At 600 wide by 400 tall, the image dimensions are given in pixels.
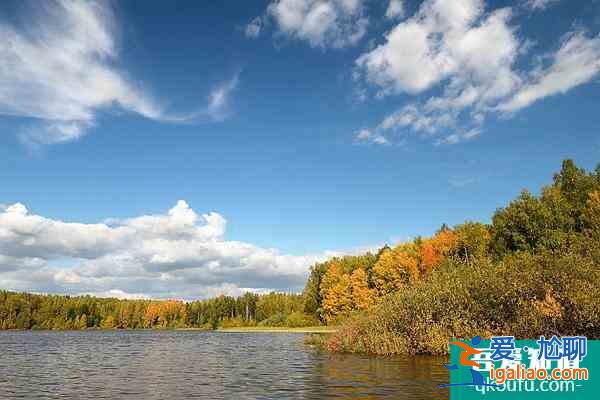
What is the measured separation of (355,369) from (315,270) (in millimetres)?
126194

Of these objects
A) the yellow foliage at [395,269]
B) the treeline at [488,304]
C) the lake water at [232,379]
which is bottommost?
the lake water at [232,379]

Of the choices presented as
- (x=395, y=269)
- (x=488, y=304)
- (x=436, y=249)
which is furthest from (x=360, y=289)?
(x=488, y=304)

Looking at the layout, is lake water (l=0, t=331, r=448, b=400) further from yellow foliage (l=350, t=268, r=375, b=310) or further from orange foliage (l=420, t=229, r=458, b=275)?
yellow foliage (l=350, t=268, r=375, b=310)

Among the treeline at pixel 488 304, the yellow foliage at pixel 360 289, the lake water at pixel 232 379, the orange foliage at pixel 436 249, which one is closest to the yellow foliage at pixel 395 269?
the orange foliage at pixel 436 249

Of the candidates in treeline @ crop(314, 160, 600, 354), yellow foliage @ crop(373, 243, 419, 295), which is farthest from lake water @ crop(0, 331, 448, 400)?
yellow foliage @ crop(373, 243, 419, 295)

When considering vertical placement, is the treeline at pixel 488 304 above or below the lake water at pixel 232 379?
above

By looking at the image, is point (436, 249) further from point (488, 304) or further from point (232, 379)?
point (232, 379)

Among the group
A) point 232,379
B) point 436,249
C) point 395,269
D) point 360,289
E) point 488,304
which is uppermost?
point 436,249

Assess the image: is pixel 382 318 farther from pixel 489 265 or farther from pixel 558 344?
pixel 558 344

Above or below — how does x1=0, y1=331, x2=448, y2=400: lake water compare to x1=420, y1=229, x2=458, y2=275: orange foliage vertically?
below

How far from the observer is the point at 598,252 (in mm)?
42906

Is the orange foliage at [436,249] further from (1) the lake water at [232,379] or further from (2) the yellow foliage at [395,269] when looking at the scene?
(1) the lake water at [232,379]

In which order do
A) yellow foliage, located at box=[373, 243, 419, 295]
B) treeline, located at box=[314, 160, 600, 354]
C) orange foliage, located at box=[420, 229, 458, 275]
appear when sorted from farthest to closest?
yellow foliage, located at box=[373, 243, 419, 295]
orange foliage, located at box=[420, 229, 458, 275]
treeline, located at box=[314, 160, 600, 354]

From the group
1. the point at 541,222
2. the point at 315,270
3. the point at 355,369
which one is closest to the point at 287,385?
the point at 355,369
